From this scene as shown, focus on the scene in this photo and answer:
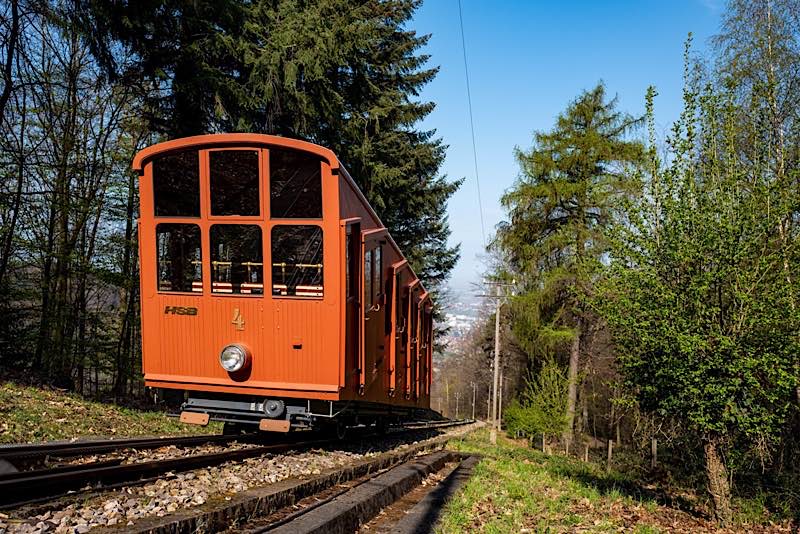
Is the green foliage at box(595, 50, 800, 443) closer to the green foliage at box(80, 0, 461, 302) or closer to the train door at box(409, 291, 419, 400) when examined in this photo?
the train door at box(409, 291, 419, 400)

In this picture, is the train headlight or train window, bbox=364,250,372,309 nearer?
the train headlight

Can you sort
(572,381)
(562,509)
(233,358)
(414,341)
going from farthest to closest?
1. (572,381)
2. (414,341)
3. (233,358)
4. (562,509)

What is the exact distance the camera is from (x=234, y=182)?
8.62 meters

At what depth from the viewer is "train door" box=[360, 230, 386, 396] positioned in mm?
A: 9406

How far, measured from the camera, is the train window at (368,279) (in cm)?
944

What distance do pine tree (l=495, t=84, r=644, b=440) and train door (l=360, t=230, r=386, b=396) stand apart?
14903 mm

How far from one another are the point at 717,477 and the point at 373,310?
18.4ft

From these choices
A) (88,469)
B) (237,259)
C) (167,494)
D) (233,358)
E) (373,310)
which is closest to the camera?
(167,494)

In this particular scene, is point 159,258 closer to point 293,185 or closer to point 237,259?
point 237,259

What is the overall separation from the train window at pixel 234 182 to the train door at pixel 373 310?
179cm

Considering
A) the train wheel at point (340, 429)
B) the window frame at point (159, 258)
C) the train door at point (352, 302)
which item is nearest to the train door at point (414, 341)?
the train wheel at point (340, 429)

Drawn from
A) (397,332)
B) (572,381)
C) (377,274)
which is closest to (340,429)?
(397,332)

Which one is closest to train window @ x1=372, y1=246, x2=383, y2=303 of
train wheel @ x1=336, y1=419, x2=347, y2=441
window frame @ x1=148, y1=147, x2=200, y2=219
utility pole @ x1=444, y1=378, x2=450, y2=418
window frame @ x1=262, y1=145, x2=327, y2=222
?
window frame @ x1=262, y1=145, x2=327, y2=222

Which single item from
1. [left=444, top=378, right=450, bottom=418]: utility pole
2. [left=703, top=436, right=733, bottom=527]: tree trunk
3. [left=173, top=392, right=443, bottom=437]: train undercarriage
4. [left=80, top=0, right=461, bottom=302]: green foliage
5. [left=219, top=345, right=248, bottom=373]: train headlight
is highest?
[left=80, top=0, right=461, bottom=302]: green foliage
